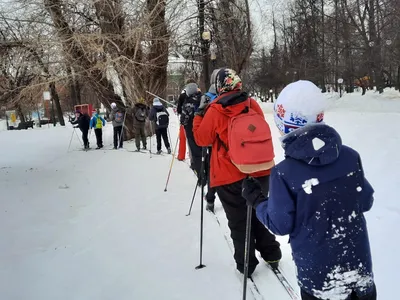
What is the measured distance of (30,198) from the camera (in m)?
6.73

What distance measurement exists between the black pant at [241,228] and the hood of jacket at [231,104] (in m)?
0.66

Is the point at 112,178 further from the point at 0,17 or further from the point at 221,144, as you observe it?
the point at 0,17

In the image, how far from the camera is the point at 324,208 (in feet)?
6.04

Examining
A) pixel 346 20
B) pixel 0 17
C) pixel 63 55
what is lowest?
pixel 63 55

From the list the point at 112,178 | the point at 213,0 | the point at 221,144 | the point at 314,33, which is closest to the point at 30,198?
the point at 112,178

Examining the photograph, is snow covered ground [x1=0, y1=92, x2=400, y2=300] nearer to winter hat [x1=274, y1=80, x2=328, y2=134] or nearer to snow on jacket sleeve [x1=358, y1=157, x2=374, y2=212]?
snow on jacket sleeve [x1=358, y1=157, x2=374, y2=212]

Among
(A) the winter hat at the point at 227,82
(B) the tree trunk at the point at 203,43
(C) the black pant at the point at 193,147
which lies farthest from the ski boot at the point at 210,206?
(B) the tree trunk at the point at 203,43

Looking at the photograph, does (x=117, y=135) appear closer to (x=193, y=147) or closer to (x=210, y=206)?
(x=193, y=147)

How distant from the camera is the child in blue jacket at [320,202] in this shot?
1.82m

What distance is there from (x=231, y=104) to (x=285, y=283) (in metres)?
1.69

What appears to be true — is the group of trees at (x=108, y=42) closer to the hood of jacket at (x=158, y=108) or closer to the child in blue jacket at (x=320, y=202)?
the hood of jacket at (x=158, y=108)

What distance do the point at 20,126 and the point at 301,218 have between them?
36.8 meters

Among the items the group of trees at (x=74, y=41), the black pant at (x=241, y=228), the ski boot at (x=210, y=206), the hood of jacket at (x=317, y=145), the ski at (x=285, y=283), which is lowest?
the ski at (x=285, y=283)

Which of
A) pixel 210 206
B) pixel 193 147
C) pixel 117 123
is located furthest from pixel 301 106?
pixel 117 123
